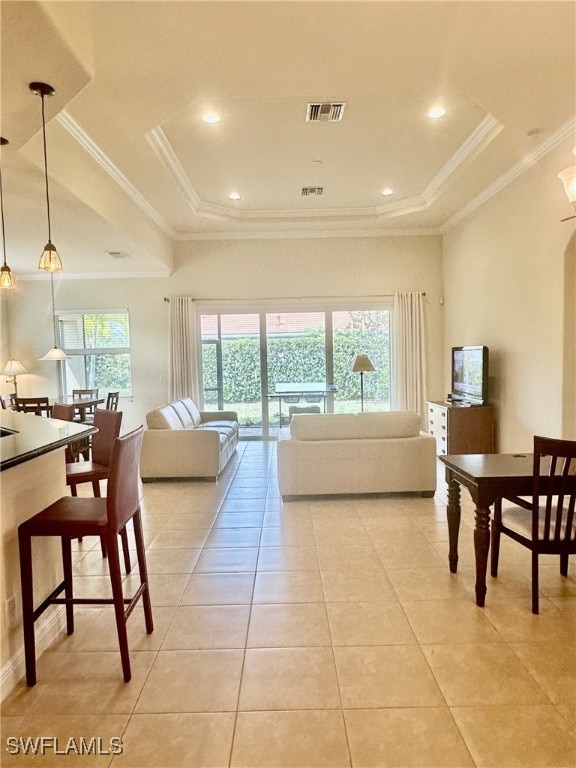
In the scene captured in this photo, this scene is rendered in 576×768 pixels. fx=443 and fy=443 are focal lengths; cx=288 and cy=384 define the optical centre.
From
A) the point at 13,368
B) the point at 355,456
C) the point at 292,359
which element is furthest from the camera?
the point at 292,359

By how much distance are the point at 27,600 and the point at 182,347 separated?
552cm

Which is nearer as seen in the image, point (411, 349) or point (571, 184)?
point (571, 184)

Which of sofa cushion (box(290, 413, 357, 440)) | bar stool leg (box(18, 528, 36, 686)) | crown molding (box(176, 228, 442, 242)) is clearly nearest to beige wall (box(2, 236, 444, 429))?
crown molding (box(176, 228, 442, 242))

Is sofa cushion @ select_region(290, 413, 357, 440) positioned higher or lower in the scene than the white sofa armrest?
higher

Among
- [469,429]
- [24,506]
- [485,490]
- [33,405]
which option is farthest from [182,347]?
[485,490]

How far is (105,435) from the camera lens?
321 cm

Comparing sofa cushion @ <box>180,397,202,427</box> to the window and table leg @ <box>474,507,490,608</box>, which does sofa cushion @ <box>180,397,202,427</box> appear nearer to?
the window

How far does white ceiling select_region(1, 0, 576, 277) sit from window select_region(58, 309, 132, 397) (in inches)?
47.6

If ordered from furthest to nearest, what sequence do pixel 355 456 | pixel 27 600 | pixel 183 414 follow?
pixel 183 414
pixel 355 456
pixel 27 600

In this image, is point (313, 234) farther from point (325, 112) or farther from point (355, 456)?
point (355, 456)

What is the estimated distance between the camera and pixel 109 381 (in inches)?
296

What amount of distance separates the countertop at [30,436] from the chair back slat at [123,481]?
1.07ft

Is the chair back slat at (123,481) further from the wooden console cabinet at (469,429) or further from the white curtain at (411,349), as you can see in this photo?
the white curtain at (411,349)

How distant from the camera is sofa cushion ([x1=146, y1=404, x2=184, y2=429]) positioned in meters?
5.17
